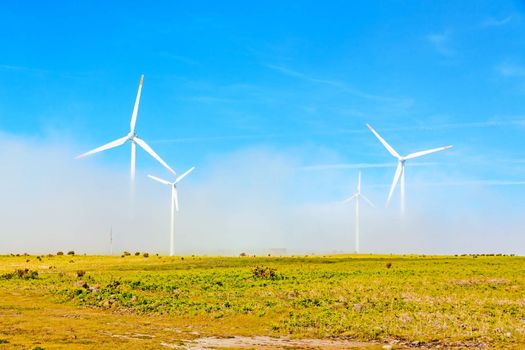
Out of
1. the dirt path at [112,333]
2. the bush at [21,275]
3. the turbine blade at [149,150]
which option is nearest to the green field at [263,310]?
the dirt path at [112,333]

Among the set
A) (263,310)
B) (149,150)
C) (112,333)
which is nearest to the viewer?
(112,333)

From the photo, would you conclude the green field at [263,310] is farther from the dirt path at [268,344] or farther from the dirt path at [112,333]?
the dirt path at [268,344]

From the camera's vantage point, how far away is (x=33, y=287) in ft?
162

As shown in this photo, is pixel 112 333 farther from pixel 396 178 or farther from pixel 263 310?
pixel 396 178

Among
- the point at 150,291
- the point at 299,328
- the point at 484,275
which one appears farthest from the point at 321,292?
the point at 484,275

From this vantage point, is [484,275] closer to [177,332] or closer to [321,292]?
[321,292]

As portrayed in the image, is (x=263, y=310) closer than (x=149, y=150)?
Yes

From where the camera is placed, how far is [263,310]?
3450 cm

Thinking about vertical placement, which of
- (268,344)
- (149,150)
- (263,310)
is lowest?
(268,344)

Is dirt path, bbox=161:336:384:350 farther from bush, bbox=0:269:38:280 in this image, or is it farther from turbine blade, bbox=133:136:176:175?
turbine blade, bbox=133:136:176:175

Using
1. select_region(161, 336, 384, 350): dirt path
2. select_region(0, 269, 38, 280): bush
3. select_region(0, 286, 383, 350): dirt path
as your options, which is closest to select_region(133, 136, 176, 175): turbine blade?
select_region(0, 269, 38, 280): bush

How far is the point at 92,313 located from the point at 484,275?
40153 millimetres

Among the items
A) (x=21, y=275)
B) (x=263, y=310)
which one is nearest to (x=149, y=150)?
(x=21, y=275)

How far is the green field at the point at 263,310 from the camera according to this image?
26062mm
